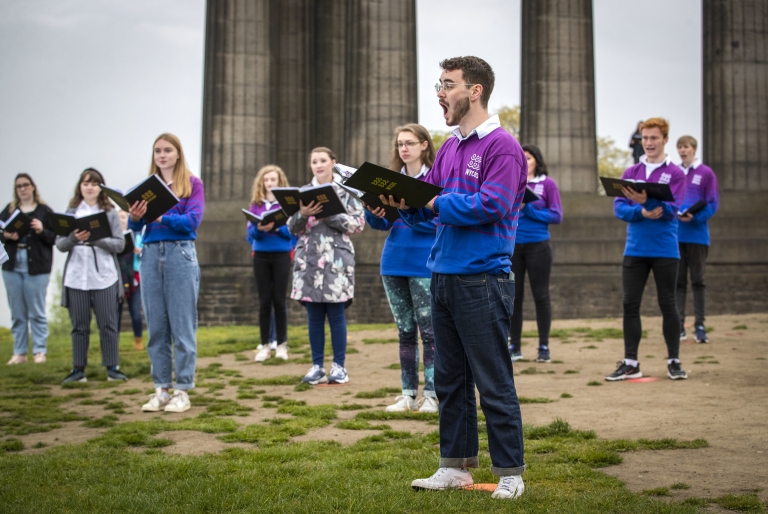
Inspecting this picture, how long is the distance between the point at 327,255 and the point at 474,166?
16.5 feet

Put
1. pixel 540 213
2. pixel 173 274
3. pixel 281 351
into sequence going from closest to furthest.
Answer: pixel 173 274, pixel 540 213, pixel 281 351

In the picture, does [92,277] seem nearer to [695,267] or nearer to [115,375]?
[115,375]

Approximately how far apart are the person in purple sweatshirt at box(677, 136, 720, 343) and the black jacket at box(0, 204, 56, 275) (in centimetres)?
840

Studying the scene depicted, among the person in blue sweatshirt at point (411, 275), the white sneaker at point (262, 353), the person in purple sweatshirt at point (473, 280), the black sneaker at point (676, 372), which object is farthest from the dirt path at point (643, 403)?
the person in purple sweatshirt at point (473, 280)

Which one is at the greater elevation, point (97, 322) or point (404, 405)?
point (97, 322)

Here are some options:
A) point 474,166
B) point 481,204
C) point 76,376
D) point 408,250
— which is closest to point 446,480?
point 481,204

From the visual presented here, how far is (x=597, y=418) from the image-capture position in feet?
25.6

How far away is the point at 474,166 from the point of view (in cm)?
538

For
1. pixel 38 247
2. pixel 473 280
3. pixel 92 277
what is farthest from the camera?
pixel 38 247

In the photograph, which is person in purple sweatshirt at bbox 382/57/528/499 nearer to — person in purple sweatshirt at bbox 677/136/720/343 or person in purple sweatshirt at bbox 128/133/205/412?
person in purple sweatshirt at bbox 128/133/205/412

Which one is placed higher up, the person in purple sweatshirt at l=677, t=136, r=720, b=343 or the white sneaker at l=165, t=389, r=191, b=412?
the person in purple sweatshirt at l=677, t=136, r=720, b=343

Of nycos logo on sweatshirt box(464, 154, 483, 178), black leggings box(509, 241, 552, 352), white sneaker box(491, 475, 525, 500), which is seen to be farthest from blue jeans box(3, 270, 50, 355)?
white sneaker box(491, 475, 525, 500)

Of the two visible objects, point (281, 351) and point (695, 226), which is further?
point (695, 226)

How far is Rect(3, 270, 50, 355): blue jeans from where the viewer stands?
550 inches
